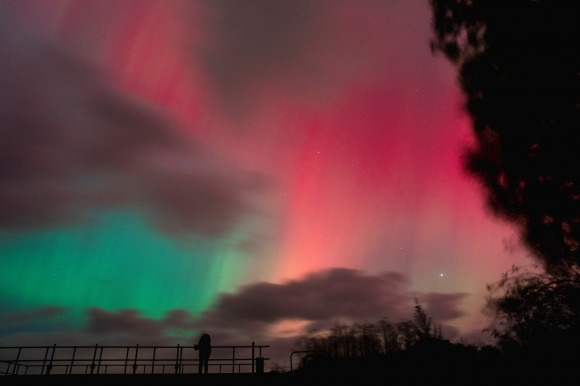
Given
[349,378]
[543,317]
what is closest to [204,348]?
[349,378]

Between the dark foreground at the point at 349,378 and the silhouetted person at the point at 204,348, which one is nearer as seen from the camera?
the dark foreground at the point at 349,378

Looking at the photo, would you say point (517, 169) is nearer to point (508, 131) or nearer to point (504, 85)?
point (508, 131)

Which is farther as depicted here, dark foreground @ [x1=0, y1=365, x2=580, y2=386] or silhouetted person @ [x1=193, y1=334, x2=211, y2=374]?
silhouetted person @ [x1=193, y1=334, x2=211, y2=374]

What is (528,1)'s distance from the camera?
1311 cm

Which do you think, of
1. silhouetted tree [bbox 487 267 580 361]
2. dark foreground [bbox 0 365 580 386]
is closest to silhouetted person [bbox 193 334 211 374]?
dark foreground [bbox 0 365 580 386]

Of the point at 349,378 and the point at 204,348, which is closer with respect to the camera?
the point at 349,378

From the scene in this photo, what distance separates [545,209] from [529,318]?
4257 millimetres

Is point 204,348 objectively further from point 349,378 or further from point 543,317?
point 543,317

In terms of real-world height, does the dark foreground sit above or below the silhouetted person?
below

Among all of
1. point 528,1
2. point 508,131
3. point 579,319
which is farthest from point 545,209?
point 528,1

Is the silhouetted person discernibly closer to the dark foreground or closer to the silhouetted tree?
the dark foreground

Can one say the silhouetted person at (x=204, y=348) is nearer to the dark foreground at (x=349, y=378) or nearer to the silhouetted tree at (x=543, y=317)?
the dark foreground at (x=349, y=378)

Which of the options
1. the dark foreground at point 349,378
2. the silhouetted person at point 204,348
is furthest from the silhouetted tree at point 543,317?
the silhouetted person at point 204,348

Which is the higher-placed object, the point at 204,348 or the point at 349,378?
the point at 204,348
